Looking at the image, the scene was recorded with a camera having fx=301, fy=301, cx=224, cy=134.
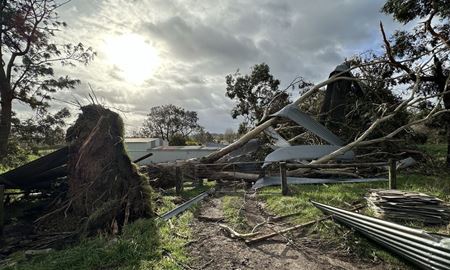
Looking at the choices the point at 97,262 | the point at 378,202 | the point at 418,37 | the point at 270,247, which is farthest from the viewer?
the point at 418,37

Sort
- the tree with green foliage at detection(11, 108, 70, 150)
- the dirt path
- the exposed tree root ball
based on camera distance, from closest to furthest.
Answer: the dirt path
the exposed tree root ball
the tree with green foliage at detection(11, 108, 70, 150)

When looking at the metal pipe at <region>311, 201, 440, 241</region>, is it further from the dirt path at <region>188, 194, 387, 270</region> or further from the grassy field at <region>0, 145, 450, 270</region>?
the dirt path at <region>188, 194, 387, 270</region>

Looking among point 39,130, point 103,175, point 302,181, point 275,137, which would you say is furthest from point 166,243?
point 39,130

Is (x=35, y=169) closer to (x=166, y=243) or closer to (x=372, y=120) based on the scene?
(x=166, y=243)

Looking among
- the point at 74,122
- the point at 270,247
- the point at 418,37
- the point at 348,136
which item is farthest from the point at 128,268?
the point at 418,37

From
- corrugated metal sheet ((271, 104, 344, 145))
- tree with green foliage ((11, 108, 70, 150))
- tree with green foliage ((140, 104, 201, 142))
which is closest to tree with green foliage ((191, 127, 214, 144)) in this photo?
tree with green foliage ((140, 104, 201, 142))

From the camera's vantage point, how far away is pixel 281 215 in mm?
5141

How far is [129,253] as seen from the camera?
3742 mm

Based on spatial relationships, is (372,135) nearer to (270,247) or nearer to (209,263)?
(270,247)

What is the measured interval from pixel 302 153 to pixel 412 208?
364cm

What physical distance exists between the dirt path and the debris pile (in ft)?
4.60

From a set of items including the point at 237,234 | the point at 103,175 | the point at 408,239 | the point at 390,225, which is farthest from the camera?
the point at 103,175

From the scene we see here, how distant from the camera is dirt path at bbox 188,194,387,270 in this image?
11.1ft

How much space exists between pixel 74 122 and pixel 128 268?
4169 mm
